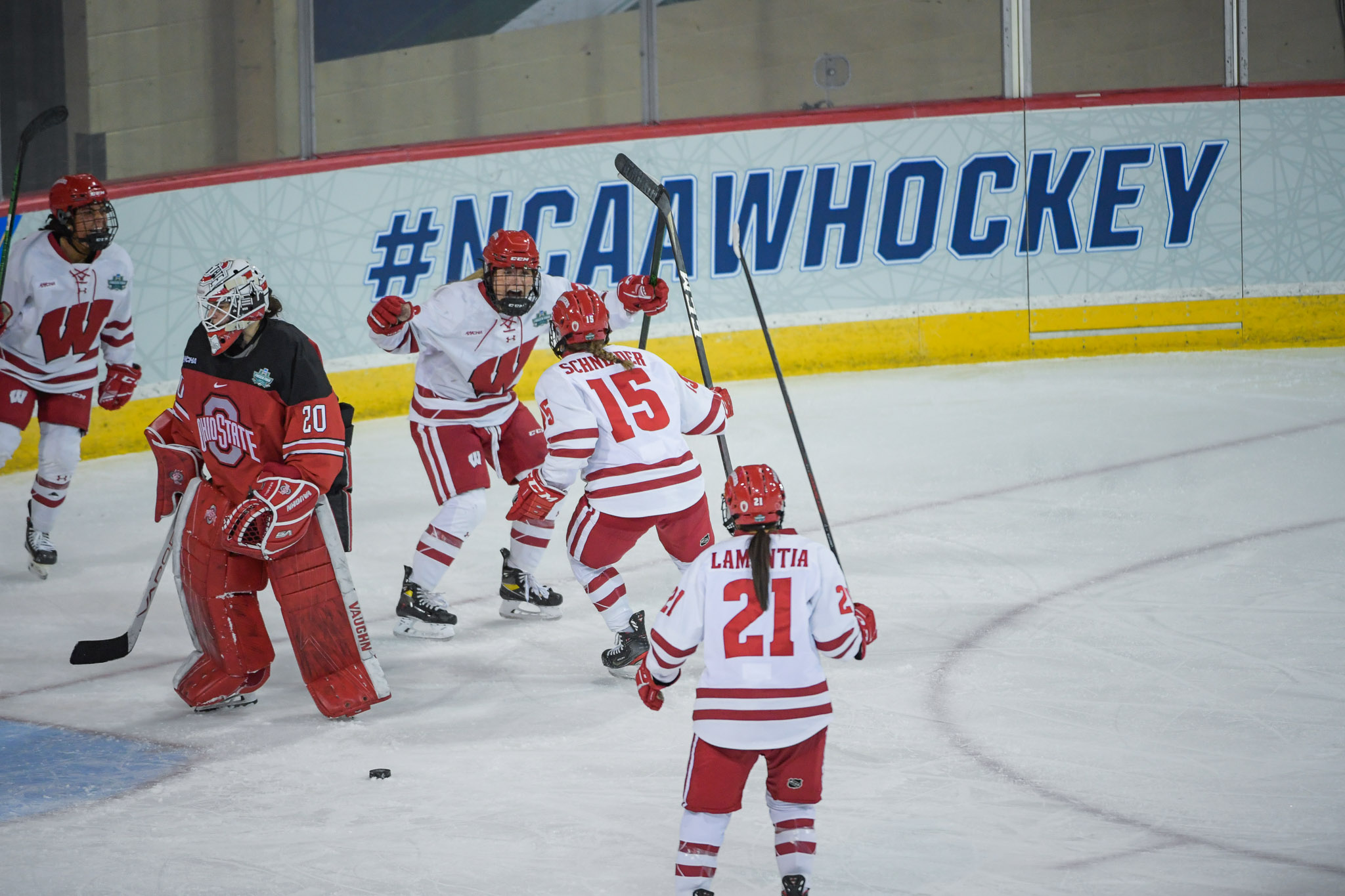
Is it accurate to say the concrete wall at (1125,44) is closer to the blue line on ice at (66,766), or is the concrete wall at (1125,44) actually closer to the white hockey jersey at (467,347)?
the white hockey jersey at (467,347)

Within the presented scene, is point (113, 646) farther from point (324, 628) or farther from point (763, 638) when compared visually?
point (763, 638)

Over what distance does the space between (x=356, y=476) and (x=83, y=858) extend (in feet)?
12.1

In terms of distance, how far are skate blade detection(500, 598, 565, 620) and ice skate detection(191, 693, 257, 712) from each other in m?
0.97

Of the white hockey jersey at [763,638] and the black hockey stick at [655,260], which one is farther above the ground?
the black hockey stick at [655,260]

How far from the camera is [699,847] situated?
9.14 ft

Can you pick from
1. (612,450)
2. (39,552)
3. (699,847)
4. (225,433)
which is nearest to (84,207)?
(39,552)

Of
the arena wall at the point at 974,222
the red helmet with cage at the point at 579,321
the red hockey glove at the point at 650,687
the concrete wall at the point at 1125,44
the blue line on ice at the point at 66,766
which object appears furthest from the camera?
the concrete wall at the point at 1125,44

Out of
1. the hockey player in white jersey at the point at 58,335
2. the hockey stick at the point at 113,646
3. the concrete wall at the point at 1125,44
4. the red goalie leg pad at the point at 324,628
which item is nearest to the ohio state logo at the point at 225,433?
the red goalie leg pad at the point at 324,628

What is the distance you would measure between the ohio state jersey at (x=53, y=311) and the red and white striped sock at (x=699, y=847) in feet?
12.5

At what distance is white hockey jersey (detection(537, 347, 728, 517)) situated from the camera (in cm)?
412

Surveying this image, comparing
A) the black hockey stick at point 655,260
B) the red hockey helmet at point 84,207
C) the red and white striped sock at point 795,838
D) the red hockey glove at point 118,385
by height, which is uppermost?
the red hockey helmet at point 84,207

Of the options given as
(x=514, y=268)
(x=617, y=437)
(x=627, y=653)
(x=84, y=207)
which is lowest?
(x=627, y=653)

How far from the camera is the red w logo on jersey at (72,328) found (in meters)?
5.69

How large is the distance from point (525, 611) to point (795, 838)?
2.28m
